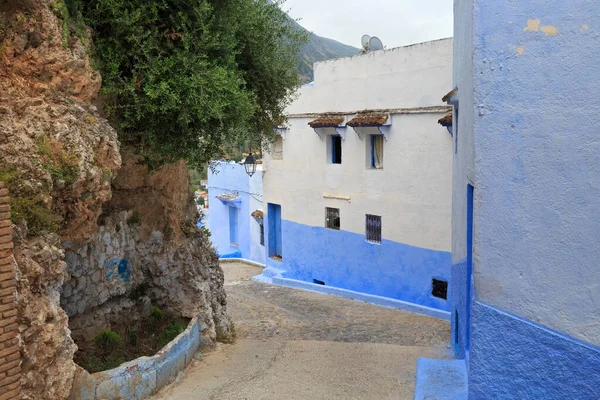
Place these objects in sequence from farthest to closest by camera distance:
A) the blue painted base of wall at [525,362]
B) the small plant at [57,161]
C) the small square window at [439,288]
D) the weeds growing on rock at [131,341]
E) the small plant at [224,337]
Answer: the small square window at [439,288] < the small plant at [224,337] < the weeds growing on rock at [131,341] < the small plant at [57,161] < the blue painted base of wall at [525,362]

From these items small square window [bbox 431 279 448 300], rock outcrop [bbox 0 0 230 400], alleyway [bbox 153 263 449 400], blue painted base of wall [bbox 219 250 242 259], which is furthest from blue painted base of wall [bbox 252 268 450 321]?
rock outcrop [bbox 0 0 230 400]

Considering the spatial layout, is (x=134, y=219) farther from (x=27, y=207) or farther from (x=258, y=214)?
(x=258, y=214)

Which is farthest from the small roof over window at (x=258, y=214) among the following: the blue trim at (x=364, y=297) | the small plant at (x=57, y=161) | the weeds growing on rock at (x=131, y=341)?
the small plant at (x=57, y=161)

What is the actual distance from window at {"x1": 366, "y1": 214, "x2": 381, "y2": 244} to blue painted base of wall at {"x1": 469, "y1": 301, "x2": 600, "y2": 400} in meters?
13.0

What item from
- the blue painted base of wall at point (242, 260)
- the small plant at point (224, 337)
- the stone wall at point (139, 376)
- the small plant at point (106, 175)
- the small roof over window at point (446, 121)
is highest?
the small roof over window at point (446, 121)

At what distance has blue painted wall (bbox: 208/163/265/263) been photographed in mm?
24078

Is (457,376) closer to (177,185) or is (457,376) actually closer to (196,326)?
(196,326)

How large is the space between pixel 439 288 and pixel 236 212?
1205cm

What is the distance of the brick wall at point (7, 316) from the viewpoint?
4828mm

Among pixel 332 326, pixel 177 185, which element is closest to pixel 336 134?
pixel 332 326

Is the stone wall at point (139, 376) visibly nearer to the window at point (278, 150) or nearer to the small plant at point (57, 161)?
the small plant at point (57, 161)

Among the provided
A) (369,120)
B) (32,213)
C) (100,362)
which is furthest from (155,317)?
(369,120)

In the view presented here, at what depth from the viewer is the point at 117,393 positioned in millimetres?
6891

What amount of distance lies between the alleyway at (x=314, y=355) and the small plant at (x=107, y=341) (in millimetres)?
1013
